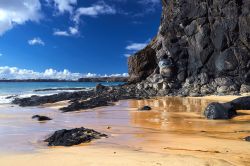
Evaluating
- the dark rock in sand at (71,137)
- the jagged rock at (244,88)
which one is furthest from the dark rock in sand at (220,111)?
the jagged rock at (244,88)

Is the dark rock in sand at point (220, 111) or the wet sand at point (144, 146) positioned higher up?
the dark rock in sand at point (220, 111)

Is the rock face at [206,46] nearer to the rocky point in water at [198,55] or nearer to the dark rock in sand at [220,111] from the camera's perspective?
the rocky point in water at [198,55]

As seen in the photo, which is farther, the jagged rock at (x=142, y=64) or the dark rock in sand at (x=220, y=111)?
the jagged rock at (x=142, y=64)

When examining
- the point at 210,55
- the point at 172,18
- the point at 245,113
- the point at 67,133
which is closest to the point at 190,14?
the point at 172,18

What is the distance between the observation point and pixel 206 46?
4262 centimetres

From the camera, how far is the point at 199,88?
130 feet

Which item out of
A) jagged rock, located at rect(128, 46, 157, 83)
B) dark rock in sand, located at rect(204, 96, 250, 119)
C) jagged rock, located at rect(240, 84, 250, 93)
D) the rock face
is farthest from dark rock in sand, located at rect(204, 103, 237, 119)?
jagged rock, located at rect(128, 46, 157, 83)

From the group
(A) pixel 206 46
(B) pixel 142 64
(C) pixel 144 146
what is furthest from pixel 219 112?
(B) pixel 142 64

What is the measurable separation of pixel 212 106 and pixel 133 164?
10268 mm

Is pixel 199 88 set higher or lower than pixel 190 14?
lower

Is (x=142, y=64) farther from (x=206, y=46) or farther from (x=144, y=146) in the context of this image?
(x=144, y=146)

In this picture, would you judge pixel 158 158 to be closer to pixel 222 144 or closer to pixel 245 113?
pixel 222 144

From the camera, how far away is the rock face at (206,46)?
122 ft

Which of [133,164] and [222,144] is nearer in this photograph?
[133,164]
